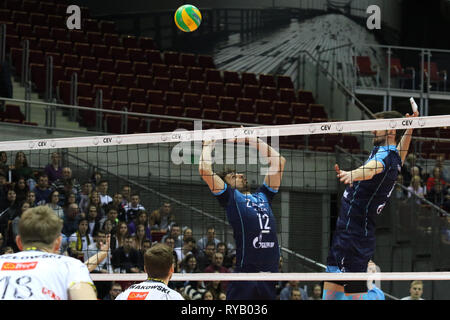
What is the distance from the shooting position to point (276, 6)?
24938mm

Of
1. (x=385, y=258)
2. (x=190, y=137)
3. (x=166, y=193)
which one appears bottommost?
(x=385, y=258)

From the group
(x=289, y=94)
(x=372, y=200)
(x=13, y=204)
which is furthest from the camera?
(x=289, y=94)

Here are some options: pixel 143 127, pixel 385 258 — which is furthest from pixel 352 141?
pixel 143 127

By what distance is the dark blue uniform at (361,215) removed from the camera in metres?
7.75

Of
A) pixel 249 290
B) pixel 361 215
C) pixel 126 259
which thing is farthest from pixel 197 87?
pixel 361 215

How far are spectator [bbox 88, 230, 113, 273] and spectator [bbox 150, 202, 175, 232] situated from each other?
126cm

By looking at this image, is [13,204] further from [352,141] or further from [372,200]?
[352,141]

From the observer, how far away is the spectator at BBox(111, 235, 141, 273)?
12141mm

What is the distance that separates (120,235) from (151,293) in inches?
297

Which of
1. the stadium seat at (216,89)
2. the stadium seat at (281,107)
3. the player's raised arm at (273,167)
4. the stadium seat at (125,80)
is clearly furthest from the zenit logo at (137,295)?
the stadium seat at (216,89)

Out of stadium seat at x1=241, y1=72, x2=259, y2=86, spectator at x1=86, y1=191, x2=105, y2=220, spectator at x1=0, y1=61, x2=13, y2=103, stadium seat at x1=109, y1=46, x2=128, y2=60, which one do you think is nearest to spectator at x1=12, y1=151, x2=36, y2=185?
spectator at x1=86, y1=191, x2=105, y2=220

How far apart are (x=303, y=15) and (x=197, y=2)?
10.5ft

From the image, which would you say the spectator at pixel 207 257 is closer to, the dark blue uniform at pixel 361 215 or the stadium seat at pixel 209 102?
the dark blue uniform at pixel 361 215

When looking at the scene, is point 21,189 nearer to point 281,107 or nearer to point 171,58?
point 281,107
